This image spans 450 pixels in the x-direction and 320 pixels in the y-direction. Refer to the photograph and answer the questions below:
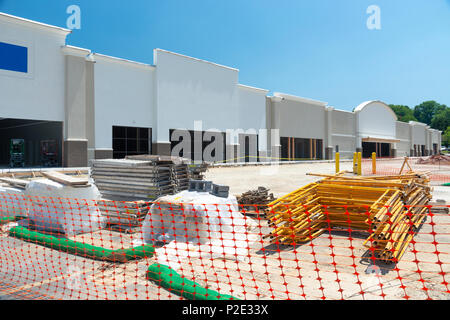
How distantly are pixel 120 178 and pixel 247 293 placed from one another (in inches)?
260

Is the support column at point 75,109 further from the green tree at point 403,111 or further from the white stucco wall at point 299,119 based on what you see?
the green tree at point 403,111

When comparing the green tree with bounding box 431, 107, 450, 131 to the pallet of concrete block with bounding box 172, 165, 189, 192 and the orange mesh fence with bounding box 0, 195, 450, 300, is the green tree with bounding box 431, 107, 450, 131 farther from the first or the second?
the pallet of concrete block with bounding box 172, 165, 189, 192

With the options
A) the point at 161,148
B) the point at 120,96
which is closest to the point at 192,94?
the point at 161,148

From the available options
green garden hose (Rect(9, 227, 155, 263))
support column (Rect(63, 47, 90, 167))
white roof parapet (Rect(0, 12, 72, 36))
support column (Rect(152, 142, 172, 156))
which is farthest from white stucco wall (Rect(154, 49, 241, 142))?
green garden hose (Rect(9, 227, 155, 263))

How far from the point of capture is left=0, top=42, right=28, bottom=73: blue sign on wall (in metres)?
21.2

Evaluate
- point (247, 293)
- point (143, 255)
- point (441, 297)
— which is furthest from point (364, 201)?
point (143, 255)

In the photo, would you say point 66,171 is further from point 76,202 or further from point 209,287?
point 209,287

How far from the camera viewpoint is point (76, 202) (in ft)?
27.8

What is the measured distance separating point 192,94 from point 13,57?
14953 mm

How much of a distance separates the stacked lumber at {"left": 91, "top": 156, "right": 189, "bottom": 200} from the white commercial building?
50.7 feet

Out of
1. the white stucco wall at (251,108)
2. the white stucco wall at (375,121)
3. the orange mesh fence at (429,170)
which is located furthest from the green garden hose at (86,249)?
the white stucco wall at (375,121)

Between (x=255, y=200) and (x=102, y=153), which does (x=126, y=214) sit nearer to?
(x=255, y=200)

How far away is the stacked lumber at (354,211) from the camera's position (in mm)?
6340
